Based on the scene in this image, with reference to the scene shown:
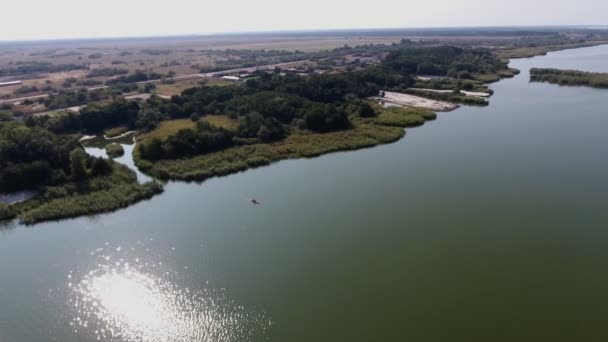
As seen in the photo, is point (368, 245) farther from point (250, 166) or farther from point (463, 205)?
point (250, 166)

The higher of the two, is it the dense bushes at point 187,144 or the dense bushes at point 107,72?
the dense bushes at point 107,72

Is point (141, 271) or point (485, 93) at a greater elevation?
point (485, 93)

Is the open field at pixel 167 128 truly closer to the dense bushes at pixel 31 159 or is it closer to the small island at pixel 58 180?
the small island at pixel 58 180

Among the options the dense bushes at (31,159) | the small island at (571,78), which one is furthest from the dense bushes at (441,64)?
the dense bushes at (31,159)

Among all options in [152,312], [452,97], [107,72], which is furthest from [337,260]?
[107,72]

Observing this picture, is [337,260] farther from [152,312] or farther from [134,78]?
[134,78]

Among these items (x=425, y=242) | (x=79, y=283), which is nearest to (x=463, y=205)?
(x=425, y=242)
